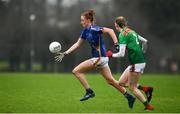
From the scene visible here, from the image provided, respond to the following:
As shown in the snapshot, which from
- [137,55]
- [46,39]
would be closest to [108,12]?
[46,39]

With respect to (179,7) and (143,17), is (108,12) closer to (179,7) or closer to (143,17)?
(143,17)

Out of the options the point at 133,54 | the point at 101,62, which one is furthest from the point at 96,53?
the point at 133,54

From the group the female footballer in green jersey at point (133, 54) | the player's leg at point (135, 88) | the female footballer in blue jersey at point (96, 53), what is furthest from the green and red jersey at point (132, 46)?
the female footballer in blue jersey at point (96, 53)

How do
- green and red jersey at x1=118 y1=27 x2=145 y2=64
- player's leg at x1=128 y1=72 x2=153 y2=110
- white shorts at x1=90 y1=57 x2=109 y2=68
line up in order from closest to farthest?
1. green and red jersey at x1=118 y1=27 x2=145 y2=64
2. player's leg at x1=128 y1=72 x2=153 y2=110
3. white shorts at x1=90 y1=57 x2=109 y2=68

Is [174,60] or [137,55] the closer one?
[137,55]

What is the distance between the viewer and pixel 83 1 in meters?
48.7

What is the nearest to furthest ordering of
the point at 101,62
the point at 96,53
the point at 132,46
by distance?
the point at 132,46
the point at 101,62
the point at 96,53

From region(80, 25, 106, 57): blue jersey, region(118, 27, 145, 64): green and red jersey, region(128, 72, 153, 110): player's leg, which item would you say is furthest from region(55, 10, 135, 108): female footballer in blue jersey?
region(118, 27, 145, 64): green and red jersey

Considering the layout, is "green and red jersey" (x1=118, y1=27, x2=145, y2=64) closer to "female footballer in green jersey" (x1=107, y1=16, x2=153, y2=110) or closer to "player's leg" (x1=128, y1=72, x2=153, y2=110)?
"female footballer in green jersey" (x1=107, y1=16, x2=153, y2=110)

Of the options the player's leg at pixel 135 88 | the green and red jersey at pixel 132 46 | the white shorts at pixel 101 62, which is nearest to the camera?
the green and red jersey at pixel 132 46

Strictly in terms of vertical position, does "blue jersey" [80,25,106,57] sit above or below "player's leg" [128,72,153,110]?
above

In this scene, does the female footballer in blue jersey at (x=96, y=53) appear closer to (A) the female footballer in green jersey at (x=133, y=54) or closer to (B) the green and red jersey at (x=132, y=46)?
(A) the female footballer in green jersey at (x=133, y=54)

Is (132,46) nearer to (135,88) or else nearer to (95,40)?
(135,88)

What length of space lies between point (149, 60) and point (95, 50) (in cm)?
3252
